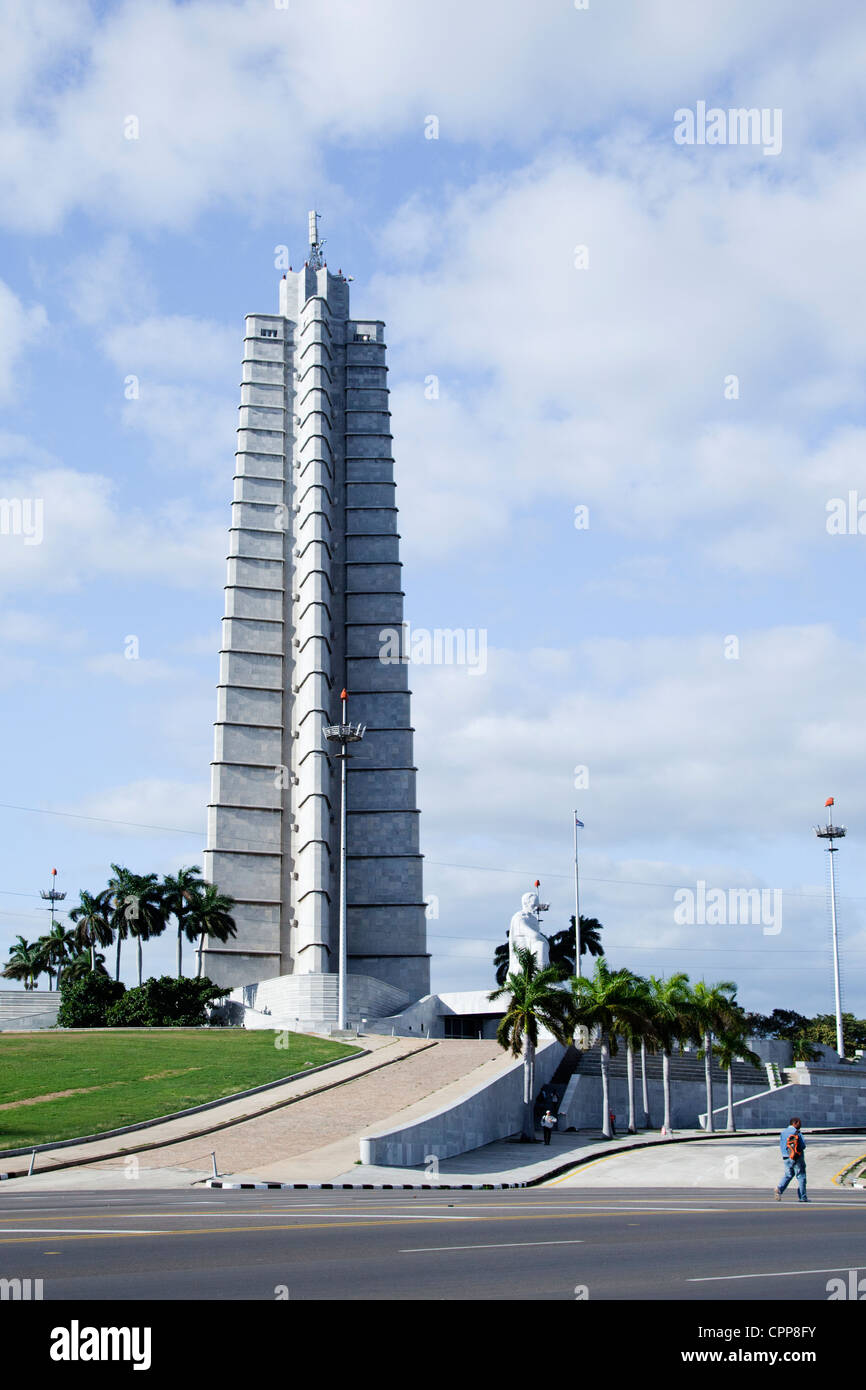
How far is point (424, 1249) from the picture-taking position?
561 inches

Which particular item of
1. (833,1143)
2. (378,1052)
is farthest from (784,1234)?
(378,1052)

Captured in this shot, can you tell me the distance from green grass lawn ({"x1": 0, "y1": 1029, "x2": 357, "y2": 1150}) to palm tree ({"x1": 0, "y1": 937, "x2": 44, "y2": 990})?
37.5 metres

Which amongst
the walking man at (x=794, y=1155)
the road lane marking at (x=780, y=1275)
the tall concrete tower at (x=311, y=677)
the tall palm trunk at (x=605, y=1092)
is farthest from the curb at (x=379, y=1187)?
the tall concrete tower at (x=311, y=677)

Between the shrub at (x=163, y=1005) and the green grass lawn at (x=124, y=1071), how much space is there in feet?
27.4

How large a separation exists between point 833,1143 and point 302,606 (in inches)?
2341

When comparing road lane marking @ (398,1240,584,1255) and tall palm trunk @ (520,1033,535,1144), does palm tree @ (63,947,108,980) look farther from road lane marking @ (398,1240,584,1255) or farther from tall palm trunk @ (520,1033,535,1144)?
road lane marking @ (398,1240,584,1255)

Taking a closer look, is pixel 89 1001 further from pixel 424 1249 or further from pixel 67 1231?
pixel 424 1249

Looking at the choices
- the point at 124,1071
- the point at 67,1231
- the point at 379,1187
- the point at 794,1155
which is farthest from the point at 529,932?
the point at 67,1231

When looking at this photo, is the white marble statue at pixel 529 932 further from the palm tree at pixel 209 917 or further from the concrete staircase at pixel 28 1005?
the concrete staircase at pixel 28 1005

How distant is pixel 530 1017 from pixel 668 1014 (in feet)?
24.9

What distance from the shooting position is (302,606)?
9425cm

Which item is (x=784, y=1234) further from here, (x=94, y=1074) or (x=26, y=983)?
(x=26, y=983)

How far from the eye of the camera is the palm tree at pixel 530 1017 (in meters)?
40.8

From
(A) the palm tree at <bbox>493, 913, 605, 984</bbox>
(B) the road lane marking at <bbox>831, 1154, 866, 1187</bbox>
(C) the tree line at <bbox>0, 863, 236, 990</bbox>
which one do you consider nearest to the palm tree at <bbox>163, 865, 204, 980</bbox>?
(C) the tree line at <bbox>0, 863, 236, 990</bbox>
